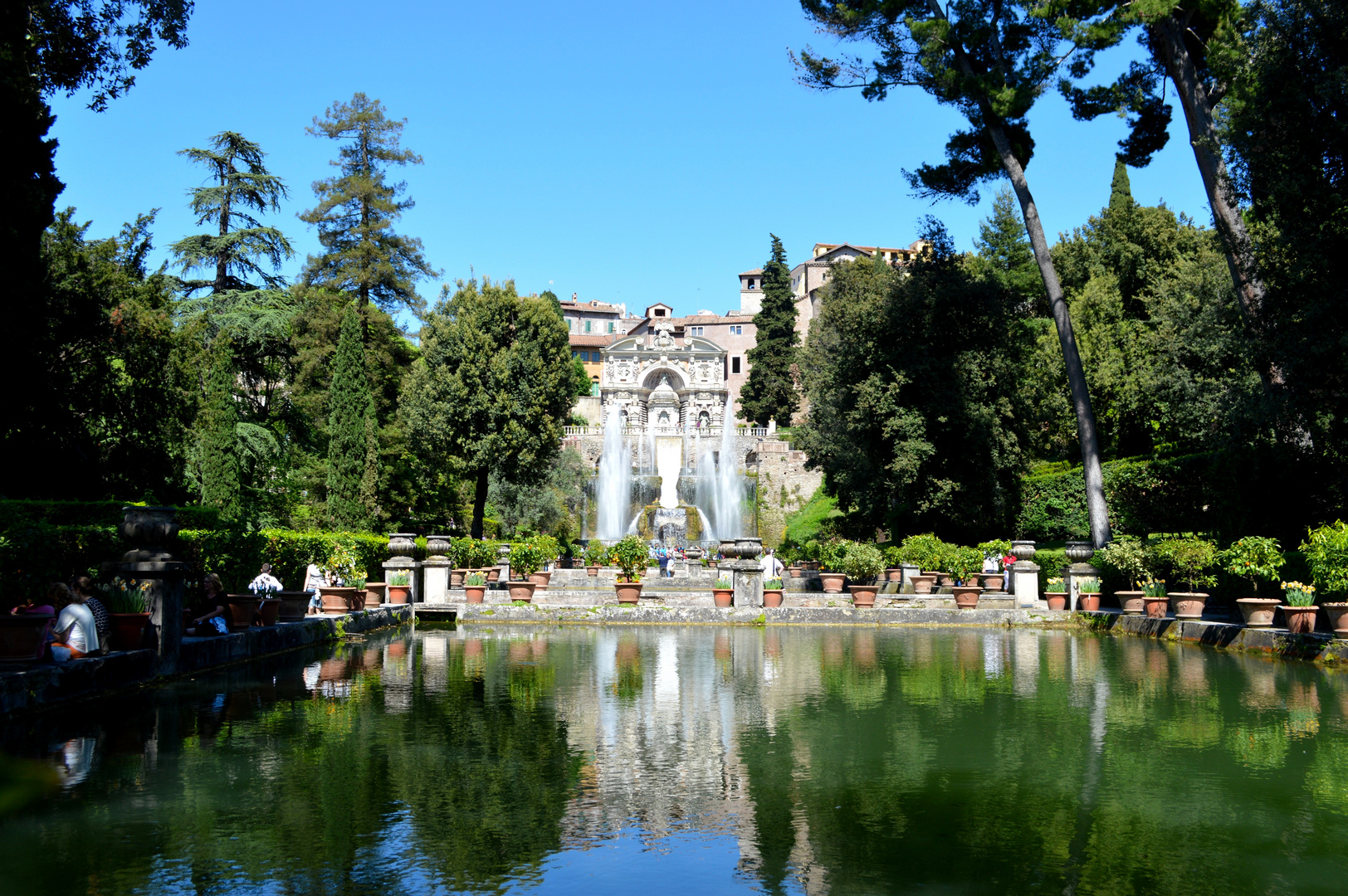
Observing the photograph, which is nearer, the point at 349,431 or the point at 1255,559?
the point at 1255,559

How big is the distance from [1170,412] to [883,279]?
9.08 meters

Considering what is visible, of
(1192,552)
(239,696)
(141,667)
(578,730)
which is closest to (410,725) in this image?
(578,730)

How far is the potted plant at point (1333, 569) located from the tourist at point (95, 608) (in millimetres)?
12916

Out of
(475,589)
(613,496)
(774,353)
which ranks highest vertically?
(774,353)

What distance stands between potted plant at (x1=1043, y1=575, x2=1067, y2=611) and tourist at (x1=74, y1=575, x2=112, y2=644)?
15.2 m

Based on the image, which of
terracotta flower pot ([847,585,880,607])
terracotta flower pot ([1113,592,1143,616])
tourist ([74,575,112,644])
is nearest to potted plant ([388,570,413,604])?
terracotta flower pot ([847,585,880,607])

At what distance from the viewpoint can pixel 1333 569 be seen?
1164cm

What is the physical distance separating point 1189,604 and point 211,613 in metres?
13.5

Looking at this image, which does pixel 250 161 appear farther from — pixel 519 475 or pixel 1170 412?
pixel 1170 412

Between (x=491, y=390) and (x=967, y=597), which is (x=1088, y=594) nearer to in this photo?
(x=967, y=597)

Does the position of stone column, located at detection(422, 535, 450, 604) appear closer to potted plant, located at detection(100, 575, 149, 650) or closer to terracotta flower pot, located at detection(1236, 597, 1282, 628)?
potted plant, located at detection(100, 575, 149, 650)

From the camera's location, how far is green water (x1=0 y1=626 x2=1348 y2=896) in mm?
4176

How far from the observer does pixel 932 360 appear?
24.2 m

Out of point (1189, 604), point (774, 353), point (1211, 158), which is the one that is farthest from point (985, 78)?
→ point (774, 353)
